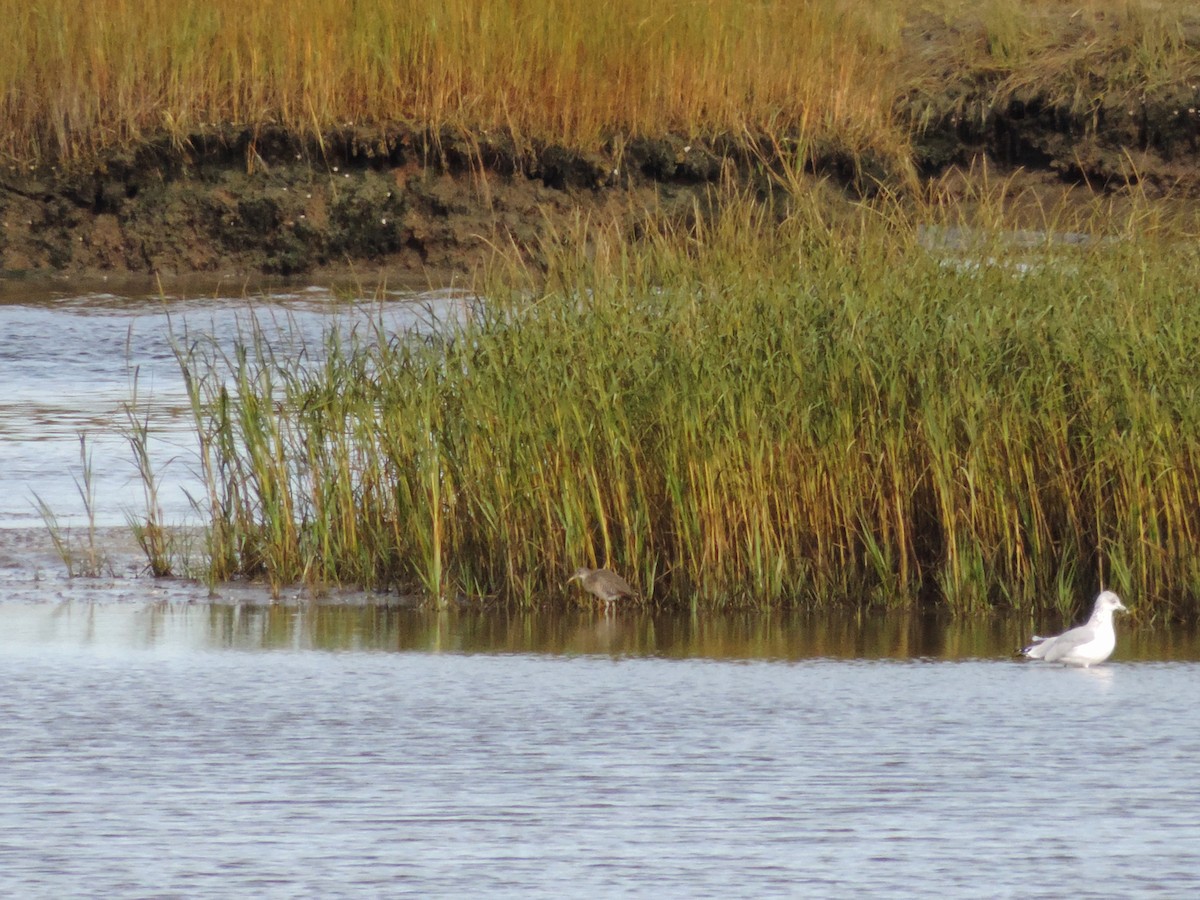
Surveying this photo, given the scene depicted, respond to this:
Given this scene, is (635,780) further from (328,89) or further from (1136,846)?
(328,89)

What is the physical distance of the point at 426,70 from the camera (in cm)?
1566

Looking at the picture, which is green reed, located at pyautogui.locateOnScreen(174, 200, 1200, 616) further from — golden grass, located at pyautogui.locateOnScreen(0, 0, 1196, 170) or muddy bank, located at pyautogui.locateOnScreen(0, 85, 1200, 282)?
muddy bank, located at pyautogui.locateOnScreen(0, 85, 1200, 282)

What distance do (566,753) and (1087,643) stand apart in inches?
63.8

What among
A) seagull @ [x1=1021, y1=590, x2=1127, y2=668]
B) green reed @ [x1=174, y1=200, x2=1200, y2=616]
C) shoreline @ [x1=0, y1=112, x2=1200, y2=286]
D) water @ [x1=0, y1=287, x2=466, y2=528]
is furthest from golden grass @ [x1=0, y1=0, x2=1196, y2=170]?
seagull @ [x1=1021, y1=590, x2=1127, y2=668]

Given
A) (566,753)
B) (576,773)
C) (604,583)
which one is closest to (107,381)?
(604,583)

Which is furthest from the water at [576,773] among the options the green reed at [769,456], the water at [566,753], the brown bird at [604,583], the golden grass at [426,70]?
the golden grass at [426,70]

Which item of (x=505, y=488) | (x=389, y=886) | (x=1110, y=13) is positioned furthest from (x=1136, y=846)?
(x=1110, y=13)

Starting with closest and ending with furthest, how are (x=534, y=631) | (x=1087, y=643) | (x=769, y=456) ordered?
(x=1087, y=643) → (x=534, y=631) → (x=769, y=456)

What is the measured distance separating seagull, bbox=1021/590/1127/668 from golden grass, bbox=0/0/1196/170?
9932 millimetres

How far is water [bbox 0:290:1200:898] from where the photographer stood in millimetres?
3861

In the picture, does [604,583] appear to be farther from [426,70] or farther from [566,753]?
[426,70]

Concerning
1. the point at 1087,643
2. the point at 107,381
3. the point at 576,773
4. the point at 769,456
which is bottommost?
the point at 576,773

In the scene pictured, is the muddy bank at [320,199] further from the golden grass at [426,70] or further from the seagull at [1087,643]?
the seagull at [1087,643]

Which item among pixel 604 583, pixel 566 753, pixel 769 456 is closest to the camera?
pixel 566 753
